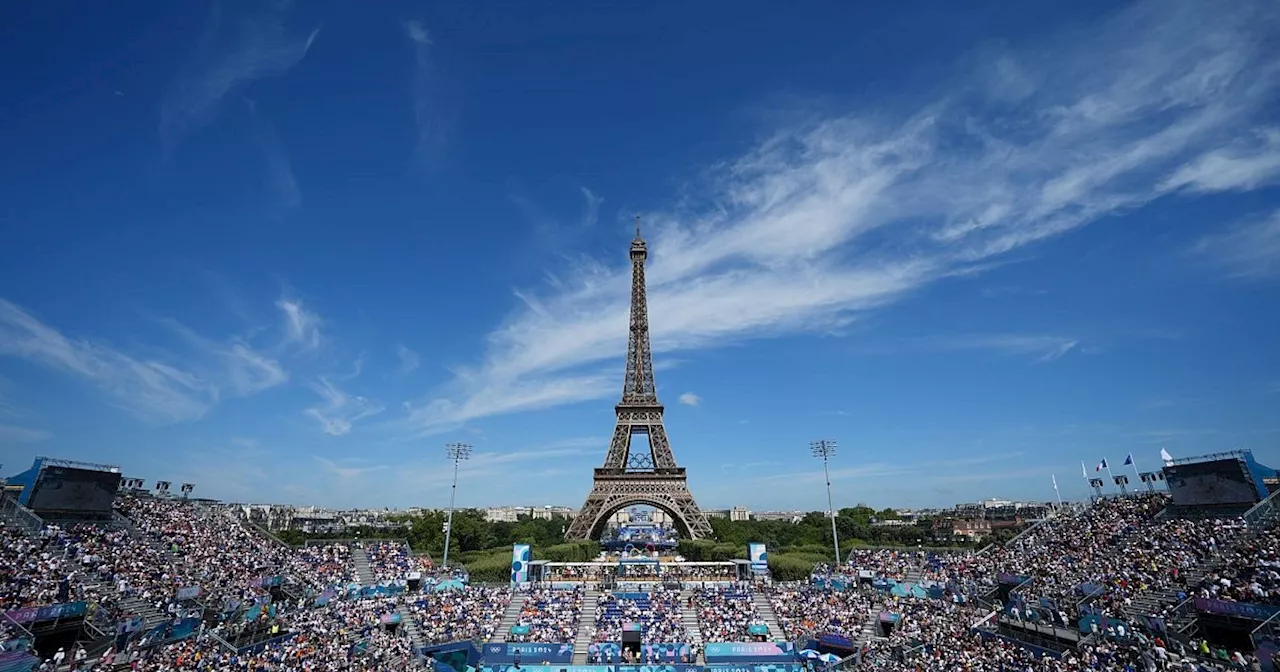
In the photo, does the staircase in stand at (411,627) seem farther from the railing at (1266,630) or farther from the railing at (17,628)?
the railing at (1266,630)

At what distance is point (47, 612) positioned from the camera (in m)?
25.6

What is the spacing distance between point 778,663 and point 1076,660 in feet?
44.4

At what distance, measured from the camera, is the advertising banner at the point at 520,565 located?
44375mm

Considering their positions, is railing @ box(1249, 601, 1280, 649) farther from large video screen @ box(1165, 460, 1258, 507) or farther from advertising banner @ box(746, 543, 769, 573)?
advertising banner @ box(746, 543, 769, 573)

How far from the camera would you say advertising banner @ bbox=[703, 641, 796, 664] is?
32.0 metres

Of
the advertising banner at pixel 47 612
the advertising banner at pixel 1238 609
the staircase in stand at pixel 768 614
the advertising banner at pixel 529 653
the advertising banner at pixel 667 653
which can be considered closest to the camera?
the advertising banner at pixel 1238 609

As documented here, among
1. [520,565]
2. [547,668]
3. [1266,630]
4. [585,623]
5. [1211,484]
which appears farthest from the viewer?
[520,565]

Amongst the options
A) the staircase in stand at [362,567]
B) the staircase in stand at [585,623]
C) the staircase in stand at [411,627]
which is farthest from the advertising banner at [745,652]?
the staircase in stand at [362,567]

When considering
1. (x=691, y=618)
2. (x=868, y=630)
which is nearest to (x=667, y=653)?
(x=691, y=618)

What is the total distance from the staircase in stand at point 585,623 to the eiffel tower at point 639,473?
1499 centimetres

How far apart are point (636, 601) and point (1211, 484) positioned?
109 feet

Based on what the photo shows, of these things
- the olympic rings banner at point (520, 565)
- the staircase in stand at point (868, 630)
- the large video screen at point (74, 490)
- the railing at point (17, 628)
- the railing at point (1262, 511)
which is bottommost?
the staircase in stand at point (868, 630)

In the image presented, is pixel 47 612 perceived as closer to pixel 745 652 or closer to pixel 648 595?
pixel 648 595

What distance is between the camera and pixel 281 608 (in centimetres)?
3459
